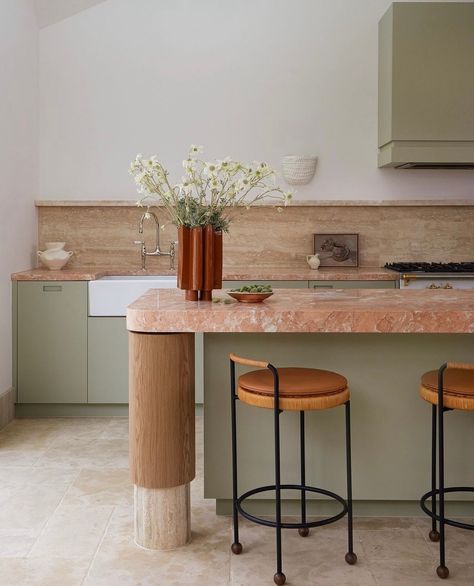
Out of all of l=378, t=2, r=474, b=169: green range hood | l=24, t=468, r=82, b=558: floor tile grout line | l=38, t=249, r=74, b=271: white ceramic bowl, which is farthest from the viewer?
l=38, t=249, r=74, b=271: white ceramic bowl

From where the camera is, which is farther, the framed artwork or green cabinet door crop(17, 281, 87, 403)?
the framed artwork

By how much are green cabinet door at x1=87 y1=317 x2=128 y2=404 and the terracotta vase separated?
2.02 metres

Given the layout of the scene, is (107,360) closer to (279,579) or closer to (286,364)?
(286,364)

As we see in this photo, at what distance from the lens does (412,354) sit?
129 inches

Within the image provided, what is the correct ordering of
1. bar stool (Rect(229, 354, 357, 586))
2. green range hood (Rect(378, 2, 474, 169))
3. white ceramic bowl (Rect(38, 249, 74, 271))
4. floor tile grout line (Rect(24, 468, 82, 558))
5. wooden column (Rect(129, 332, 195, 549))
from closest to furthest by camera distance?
bar stool (Rect(229, 354, 357, 586))
wooden column (Rect(129, 332, 195, 549))
floor tile grout line (Rect(24, 468, 82, 558))
green range hood (Rect(378, 2, 474, 169))
white ceramic bowl (Rect(38, 249, 74, 271))

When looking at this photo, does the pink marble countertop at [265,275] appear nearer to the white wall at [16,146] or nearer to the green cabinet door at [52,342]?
the green cabinet door at [52,342]

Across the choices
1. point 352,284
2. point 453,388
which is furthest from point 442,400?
point 352,284

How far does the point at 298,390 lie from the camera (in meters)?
2.76

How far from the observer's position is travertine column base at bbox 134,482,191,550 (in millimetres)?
3068

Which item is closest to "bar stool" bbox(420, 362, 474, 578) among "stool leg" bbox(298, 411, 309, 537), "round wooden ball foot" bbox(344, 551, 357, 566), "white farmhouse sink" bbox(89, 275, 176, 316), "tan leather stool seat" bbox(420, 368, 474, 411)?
"tan leather stool seat" bbox(420, 368, 474, 411)

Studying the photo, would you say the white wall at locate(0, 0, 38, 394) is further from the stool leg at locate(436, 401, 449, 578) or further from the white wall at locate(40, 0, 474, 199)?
the stool leg at locate(436, 401, 449, 578)

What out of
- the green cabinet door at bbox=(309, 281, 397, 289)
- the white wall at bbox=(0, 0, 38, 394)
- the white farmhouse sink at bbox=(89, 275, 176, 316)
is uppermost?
the white wall at bbox=(0, 0, 38, 394)

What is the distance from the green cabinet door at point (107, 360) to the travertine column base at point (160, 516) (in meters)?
2.11

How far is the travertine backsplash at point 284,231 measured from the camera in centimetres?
583
